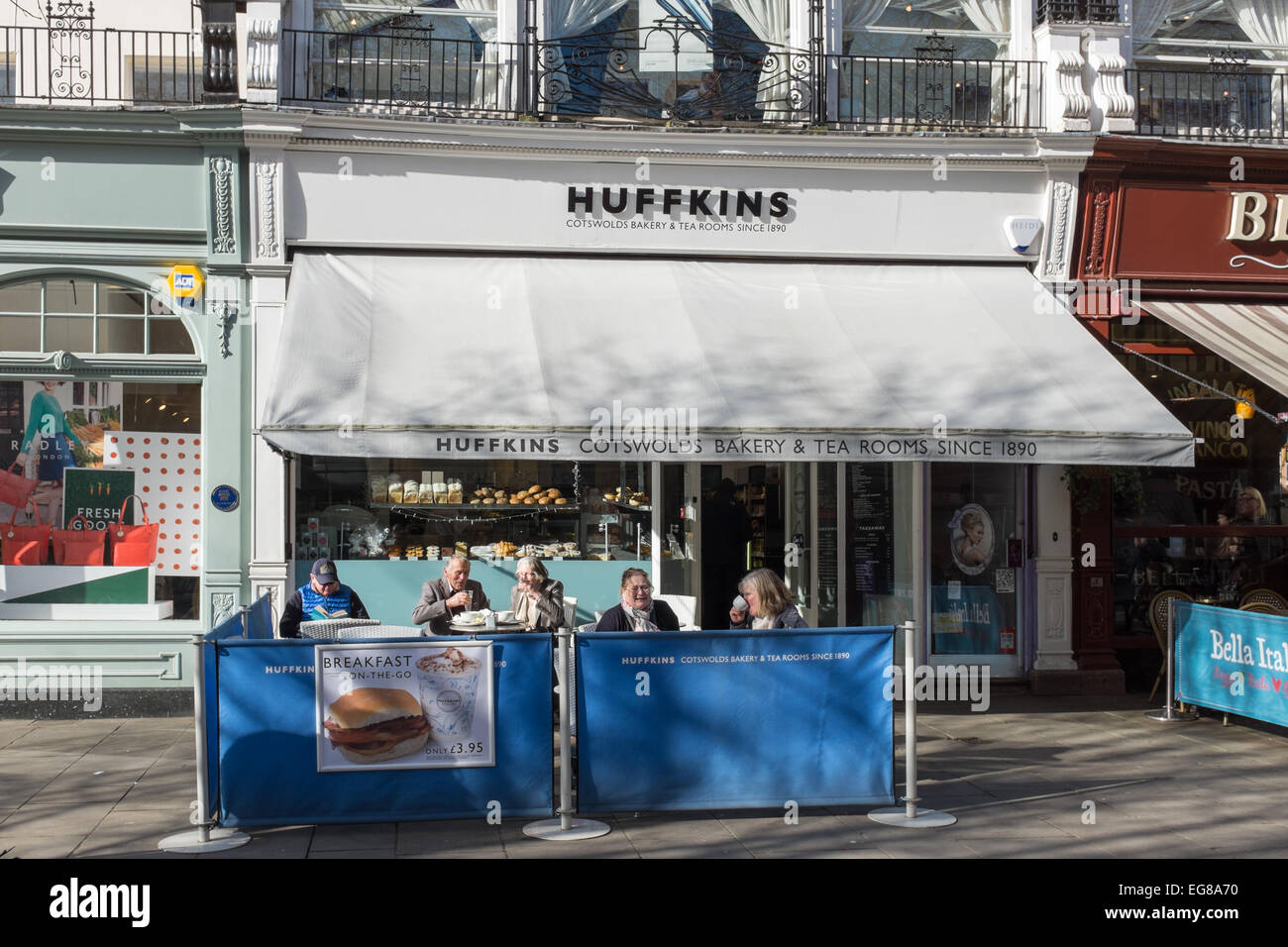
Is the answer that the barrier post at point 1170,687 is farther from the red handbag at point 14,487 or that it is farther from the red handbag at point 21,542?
the red handbag at point 14,487

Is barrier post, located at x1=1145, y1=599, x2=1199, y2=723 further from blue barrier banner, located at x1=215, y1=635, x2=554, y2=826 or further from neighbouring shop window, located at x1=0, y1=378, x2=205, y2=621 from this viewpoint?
neighbouring shop window, located at x1=0, y1=378, x2=205, y2=621

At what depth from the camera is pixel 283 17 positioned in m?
11.2

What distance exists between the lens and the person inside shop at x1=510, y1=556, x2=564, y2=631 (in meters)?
9.05

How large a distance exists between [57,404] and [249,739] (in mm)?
5225

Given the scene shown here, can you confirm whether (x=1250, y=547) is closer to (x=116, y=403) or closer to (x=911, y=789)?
(x=911, y=789)

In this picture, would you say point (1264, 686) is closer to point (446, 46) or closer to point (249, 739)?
point (249, 739)

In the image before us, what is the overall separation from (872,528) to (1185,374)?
3.18 meters

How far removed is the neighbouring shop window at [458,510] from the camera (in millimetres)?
11258

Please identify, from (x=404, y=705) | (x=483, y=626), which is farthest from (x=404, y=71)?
(x=404, y=705)

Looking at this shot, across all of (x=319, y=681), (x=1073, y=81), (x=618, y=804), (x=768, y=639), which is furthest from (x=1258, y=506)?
(x=319, y=681)

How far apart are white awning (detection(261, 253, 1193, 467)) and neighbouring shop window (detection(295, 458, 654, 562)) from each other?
1.57 metres

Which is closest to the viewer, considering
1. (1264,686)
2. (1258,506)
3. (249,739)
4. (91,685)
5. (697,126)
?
(249,739)

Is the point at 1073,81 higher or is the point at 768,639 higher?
the point at 1073,81

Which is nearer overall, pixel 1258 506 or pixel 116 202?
pixel 116 202
